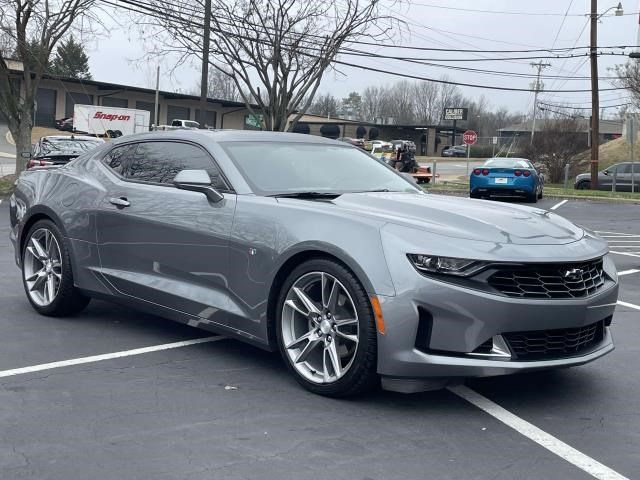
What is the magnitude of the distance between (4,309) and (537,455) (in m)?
4.64

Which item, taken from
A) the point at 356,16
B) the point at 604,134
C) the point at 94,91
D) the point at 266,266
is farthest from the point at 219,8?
the point at 604,134

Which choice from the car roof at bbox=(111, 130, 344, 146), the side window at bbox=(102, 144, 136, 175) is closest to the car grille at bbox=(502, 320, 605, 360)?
the car roof at bbox=(111, 130, 344, 146)

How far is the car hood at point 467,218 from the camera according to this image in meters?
4.31

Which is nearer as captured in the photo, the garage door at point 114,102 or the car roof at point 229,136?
the car roof at point 229,136

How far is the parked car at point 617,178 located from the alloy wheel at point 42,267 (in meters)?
28.9

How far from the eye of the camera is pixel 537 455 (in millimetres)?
3734

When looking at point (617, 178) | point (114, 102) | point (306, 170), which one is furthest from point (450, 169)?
point (306, 170)

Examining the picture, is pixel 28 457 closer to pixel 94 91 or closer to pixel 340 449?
pixel 340 449

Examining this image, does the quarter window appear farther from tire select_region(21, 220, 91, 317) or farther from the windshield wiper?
tire select_region(21, 220, 91, 317)

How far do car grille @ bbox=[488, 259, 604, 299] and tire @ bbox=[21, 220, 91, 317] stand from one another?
344 centimetres

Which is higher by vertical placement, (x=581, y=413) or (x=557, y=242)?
(x=557, y=242)

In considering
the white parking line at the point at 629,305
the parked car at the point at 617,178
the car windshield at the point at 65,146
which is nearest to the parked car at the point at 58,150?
the car windshield at the point at 65,146

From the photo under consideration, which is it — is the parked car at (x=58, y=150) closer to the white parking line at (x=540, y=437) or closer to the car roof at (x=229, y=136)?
the car roof at (x=229, y=136)

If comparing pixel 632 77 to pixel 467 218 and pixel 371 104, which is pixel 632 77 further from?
pixel 371 104
